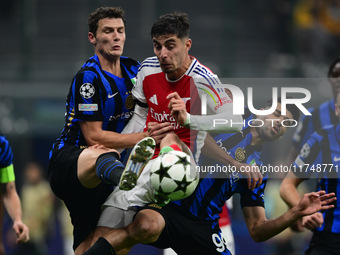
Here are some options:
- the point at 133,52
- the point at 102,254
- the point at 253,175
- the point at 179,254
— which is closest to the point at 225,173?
the point at 253,175

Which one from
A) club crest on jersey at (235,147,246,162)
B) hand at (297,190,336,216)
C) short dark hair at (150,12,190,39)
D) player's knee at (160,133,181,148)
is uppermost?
short dark hair at (150,12,190,39)

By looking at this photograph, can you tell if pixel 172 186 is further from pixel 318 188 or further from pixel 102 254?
pixel 318 188

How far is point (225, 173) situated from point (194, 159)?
0.41m

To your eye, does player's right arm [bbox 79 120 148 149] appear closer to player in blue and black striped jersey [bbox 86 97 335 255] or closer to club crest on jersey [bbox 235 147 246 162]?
player in blue and black striped jersey [bbox 86 97 335 255]

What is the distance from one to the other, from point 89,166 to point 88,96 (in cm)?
72

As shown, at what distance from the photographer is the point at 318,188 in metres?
6.84

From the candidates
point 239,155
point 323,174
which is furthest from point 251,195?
point 323,174

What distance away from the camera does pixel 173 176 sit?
17.4 feet

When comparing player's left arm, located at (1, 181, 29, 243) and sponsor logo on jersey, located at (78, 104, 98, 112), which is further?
player's left arm, located at (1, 181, 29, 243)

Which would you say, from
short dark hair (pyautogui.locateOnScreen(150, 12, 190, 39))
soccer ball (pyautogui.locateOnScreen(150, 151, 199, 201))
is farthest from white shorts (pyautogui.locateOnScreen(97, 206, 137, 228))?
short dark hair (pyautogui.locateOnScreen(150, 12, 190, 39))

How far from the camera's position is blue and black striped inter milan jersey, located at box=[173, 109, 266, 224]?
21.0ft

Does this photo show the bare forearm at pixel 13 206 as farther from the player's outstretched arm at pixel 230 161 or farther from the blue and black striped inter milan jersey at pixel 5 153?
the player's outstretched arm at pixel 230 161

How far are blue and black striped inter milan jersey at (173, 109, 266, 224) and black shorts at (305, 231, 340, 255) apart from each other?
28.5 inches

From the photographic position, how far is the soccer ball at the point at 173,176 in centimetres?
531
